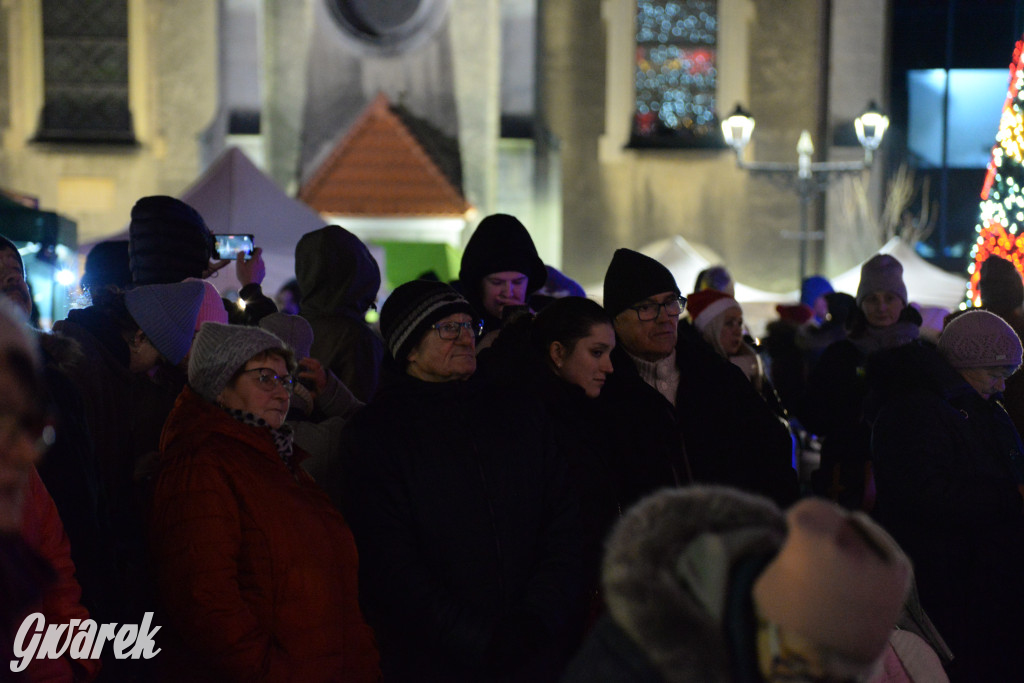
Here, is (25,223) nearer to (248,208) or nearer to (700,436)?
(248,208)

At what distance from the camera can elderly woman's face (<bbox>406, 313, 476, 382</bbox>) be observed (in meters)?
3.55

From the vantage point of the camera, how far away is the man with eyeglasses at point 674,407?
3873 millimetres

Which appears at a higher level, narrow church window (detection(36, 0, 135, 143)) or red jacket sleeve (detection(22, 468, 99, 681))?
narrow church window (detection(36, 0, 135, 143))

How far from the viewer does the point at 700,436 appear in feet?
→ 13.0

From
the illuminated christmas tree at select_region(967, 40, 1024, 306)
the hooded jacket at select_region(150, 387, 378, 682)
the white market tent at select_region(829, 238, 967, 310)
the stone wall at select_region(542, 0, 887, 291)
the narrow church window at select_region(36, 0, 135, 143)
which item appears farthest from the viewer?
the stone wall at select_region(542, 0, 887, 291)

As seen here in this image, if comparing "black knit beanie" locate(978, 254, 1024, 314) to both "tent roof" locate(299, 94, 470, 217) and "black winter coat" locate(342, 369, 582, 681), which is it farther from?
"tent roof" locate(299, 94, 470, 217)

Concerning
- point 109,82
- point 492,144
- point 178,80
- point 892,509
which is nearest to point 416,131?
point 492,144

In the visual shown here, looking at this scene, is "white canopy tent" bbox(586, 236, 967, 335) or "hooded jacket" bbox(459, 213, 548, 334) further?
"white canopy tent" bbox(586, 236, 967, 335)

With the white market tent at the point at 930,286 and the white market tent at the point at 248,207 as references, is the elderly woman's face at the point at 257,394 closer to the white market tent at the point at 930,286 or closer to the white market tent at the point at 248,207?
the white market tent at the point at 248,207

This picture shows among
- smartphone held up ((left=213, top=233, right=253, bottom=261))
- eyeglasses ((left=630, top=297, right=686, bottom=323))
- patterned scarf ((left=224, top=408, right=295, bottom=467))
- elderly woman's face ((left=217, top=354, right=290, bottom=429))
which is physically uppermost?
smartphone held up ((left=213, top=233, right=253, bottom=261))

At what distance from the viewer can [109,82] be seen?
55.7 feet

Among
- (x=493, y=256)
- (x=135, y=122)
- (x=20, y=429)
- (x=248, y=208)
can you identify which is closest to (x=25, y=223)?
(x=248, y=208)

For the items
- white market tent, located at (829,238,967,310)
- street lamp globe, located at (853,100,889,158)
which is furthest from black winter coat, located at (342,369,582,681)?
street lamp globe, located at (853,100,889,158)

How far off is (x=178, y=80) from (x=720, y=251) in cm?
868
